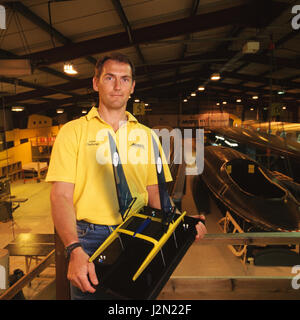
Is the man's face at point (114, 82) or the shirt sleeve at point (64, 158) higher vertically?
the man's face at point (114, 82)

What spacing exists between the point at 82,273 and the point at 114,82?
118cm

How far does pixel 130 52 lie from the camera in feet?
29.1

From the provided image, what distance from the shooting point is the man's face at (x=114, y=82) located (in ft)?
5.18

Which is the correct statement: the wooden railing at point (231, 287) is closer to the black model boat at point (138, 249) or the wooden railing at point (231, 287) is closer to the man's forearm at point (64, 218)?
the black model boat at point (138, 249)

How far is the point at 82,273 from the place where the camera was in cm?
114

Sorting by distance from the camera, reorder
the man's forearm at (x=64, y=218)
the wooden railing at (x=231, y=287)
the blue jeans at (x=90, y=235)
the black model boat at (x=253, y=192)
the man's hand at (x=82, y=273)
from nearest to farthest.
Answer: the man's hand at (x=82, y=273)
the man's forearm at (x=64, y=218)
the blue jeans at (x=90, y=235)
the wooden railing at (x=231, y=287)
the black model boat at (x=253, y=192)

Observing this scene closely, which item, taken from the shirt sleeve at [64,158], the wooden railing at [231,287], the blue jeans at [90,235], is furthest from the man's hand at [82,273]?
the wooden railing at [231,287]

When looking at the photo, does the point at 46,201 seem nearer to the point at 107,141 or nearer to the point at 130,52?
the point at 130,52

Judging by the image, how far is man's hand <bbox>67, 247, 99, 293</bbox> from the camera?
3.70 feet
